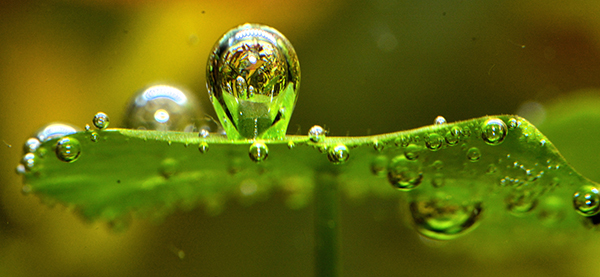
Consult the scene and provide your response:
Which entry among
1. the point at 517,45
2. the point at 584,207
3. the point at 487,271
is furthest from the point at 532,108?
the point at 584,207

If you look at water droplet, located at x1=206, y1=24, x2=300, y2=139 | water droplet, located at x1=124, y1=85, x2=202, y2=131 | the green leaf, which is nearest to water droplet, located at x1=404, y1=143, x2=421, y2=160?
the green leaf

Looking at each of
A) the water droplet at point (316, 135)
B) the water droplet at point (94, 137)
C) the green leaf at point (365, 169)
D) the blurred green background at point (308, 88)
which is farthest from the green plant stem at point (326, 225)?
the blurred green background at point (308, 88)

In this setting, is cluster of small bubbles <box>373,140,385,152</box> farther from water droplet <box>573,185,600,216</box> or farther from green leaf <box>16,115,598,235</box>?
water droplet <box>573,185,600,216</box>

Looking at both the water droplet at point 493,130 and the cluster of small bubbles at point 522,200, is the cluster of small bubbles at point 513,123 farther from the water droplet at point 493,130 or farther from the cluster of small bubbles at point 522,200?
the cluster of small bubbles at point 522,200

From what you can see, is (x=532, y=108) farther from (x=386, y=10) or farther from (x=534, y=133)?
(x=534, y=133)

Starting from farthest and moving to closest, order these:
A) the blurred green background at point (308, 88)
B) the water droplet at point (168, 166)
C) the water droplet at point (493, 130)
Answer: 1. the blurred green background at point (308, 88)
2. the water droplet at point (168, 166)
3. the water droplet at point (493, 130)

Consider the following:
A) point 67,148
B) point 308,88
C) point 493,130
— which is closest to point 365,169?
point 493,130

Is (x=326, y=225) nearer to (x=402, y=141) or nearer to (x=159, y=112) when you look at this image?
(x=402, y=141)
